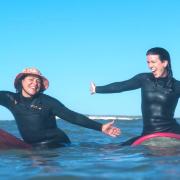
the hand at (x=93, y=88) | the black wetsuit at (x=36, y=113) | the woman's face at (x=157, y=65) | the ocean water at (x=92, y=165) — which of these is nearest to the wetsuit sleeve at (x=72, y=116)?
the black wetsuit at (x=36, y=113)

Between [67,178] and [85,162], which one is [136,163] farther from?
[67,178]

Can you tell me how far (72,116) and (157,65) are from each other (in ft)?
6.12

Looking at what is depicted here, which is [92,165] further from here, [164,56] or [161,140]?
[164,56]

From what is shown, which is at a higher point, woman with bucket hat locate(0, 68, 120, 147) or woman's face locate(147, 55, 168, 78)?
woman's face locate(147, 55, 168, 78)

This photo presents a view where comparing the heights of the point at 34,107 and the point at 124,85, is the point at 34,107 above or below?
below

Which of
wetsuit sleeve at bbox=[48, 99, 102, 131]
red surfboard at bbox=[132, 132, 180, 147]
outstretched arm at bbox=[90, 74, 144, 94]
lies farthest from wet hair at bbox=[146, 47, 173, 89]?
wetsuit sleeve at bbox=[48, 99, 102, 131]

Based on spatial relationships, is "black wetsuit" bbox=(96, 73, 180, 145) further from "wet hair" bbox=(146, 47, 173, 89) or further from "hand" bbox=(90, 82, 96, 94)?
"hand" bbox=(90, 82, 96, 94)

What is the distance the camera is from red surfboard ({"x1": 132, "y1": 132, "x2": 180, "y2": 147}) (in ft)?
26.0

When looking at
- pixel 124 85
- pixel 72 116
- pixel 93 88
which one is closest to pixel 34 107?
pixel 72 116

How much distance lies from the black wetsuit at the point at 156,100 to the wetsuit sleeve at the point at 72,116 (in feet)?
3.04

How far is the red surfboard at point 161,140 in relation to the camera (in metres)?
7.93

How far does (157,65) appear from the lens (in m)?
8.32

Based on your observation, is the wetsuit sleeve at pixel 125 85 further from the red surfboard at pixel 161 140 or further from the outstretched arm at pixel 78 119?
the red surfboard at pixel 161 140

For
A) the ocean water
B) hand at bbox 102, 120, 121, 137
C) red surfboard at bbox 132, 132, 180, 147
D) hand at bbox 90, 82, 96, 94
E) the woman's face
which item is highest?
the woman's face
